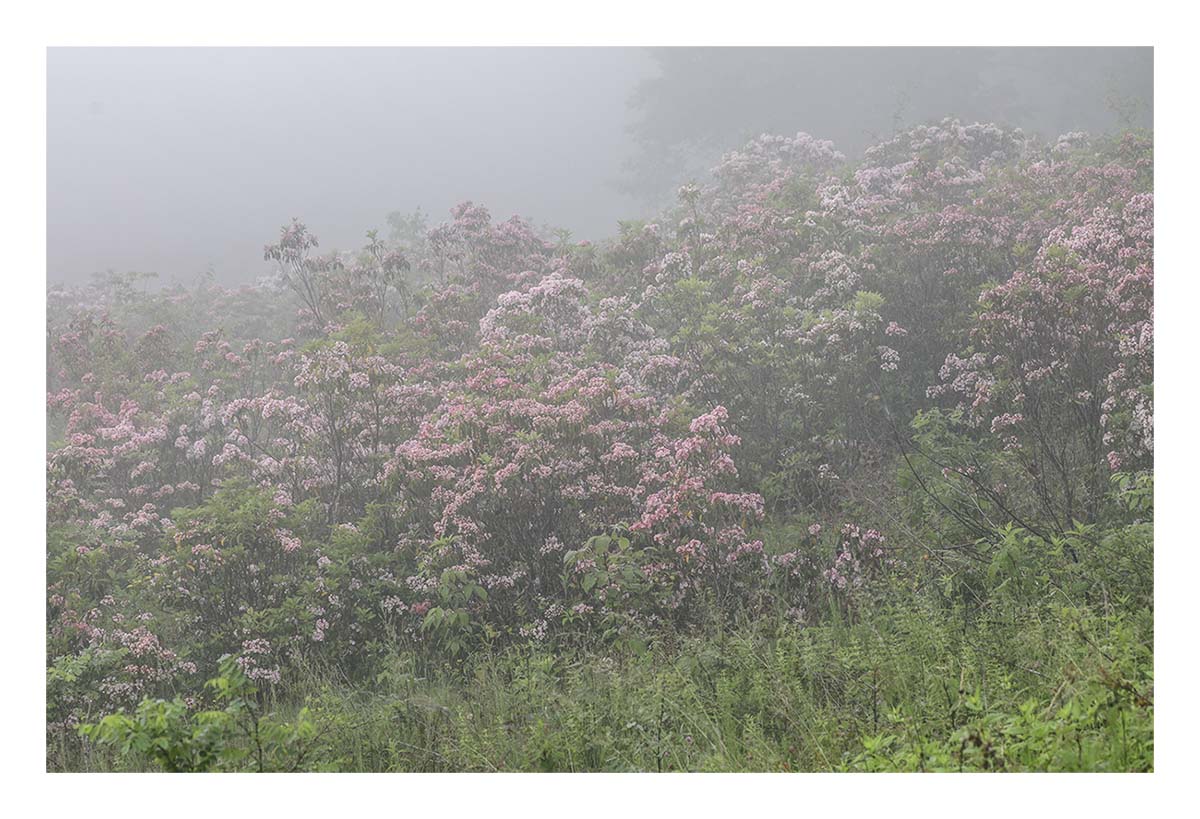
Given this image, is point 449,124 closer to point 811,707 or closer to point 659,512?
point 659,512

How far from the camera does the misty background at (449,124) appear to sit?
12.0 m

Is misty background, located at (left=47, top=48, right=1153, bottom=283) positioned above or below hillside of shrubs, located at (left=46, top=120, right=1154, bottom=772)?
above

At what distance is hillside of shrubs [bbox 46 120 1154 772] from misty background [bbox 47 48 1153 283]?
2924mm

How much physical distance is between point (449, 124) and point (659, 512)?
39.0 ft

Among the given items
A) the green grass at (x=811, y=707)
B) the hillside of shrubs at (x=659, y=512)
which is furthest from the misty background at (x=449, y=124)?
the green grass at (x=811, y=707)

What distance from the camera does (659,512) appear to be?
5.52 m

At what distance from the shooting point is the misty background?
472 inches

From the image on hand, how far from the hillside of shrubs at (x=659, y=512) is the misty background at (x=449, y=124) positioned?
292 centimetres

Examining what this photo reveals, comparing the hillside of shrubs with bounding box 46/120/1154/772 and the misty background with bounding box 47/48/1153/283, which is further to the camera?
the misty background with bounding box 47/48/1153/283

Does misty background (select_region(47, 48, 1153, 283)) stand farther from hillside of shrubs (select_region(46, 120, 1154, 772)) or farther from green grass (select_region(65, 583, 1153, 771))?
green grass (select_region(65, 583, 1153, 771))

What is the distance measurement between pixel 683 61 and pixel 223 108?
1009cm

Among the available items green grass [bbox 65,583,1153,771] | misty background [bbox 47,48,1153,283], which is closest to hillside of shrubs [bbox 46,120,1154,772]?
green grass [bbox 65,583,1153,771]

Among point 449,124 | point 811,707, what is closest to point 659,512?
point 811,707

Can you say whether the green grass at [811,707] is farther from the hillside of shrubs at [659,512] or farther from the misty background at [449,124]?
the misty background at [449,124]
